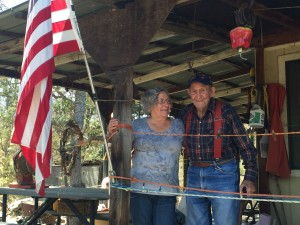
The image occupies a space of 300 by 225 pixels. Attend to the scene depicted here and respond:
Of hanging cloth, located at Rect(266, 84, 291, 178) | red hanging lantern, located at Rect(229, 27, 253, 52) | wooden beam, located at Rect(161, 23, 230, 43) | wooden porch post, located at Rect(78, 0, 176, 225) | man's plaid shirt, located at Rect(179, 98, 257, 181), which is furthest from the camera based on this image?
hanging cloth, located at Rect(266, 84, 291, 178)

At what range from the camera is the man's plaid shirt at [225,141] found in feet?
11.2

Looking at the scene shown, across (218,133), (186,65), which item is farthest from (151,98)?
(186,65)

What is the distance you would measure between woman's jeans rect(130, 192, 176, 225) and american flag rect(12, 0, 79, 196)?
2.66 ft

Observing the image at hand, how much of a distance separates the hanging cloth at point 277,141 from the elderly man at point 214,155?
1917 mm

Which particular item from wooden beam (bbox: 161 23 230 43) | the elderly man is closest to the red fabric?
the elderly man

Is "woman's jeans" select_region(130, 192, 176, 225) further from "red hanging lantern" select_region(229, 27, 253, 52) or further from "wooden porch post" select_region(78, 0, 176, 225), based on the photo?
"red hanging lantern" select_region(229, 27, 253, 52)

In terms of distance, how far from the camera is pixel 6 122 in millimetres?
20109

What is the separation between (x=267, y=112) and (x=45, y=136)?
3194 millimetres

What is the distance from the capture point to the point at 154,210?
3602 millimetres

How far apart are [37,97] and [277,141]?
3151 mm

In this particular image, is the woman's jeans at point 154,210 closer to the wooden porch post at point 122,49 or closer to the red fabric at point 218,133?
the wooden porch post at point 122,49

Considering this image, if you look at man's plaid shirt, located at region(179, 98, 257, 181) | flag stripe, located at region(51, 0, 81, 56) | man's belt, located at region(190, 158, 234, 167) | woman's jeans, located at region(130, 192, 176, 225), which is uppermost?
flag stripe, located at region(51, 0, 81, 56)

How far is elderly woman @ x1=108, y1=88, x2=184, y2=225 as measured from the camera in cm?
357

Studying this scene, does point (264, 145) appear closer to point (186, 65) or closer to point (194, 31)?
point (194, 31)
